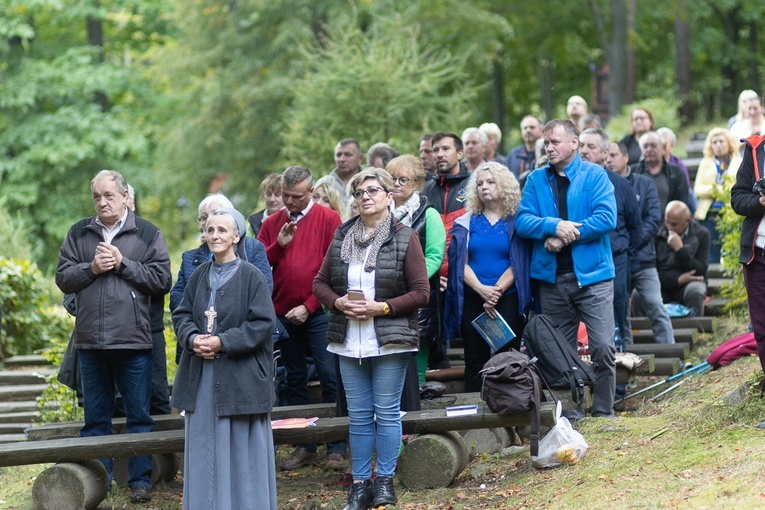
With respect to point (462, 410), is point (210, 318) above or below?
above

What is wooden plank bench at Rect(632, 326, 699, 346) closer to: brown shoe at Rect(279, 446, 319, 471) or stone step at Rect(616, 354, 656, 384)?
stone step at Rect(616, 354, 656, 384)

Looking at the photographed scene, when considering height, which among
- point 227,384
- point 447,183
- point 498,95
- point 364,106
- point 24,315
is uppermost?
point 498,95

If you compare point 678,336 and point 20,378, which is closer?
point 678,336

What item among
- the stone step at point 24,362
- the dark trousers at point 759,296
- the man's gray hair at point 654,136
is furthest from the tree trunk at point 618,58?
the dark trousers at point 759,296

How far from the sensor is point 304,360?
853cm

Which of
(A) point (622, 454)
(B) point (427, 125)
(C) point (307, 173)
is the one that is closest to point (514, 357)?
(A) point (622, 454)

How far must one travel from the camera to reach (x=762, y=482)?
5871mm

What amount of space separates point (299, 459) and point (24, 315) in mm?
6282

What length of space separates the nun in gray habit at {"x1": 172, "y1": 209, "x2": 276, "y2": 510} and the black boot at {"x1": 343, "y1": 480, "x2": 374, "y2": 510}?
0.55 metres

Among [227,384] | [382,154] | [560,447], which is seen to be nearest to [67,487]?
[227,384]

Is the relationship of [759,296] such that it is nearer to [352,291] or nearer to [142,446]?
[352,291]

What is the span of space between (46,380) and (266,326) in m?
5.87

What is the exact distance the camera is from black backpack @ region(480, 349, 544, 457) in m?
7.18

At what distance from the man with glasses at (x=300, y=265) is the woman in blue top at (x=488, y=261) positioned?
3.30 ft
